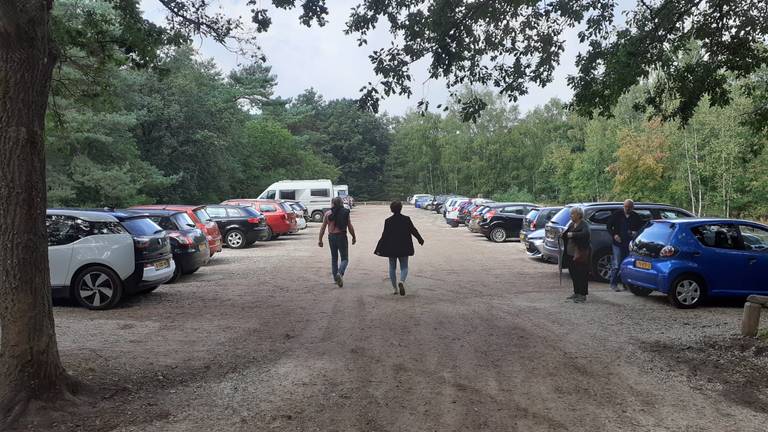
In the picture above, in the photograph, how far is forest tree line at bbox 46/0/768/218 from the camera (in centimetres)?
1488

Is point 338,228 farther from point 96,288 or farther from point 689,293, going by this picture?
point 689,293

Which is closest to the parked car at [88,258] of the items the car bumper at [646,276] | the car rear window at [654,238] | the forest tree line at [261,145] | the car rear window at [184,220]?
the forest tree line at [261,145]

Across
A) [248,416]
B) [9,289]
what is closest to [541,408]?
[248,416]

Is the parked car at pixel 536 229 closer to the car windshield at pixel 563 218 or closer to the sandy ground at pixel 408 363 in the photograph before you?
the car windshield at pixel 563 218

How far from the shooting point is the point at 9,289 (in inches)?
179

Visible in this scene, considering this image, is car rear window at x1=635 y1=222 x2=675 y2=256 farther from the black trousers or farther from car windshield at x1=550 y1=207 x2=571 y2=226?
car windshield at x1=550 y1=207 x2=571 y2=226

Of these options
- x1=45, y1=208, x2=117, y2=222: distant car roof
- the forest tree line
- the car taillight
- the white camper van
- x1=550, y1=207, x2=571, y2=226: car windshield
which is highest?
the forest tree line

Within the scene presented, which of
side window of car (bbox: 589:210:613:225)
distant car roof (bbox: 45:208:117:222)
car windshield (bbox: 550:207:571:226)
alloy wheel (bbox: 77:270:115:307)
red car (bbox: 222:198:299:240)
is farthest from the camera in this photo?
red car (bbox: 222:198:299:240)

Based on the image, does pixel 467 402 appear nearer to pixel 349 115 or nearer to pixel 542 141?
pixel 542 141

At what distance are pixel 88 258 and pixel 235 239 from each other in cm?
1107

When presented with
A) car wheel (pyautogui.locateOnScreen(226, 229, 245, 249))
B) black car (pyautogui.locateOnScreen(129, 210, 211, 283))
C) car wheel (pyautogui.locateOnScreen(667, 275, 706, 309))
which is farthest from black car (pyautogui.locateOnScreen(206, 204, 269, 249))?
car wheel (pyautogui.locateOnScreen(667, 275, 706, 309))

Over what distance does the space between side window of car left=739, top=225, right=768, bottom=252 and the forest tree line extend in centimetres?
206

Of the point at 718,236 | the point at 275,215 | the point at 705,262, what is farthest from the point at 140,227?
the point at 275,215

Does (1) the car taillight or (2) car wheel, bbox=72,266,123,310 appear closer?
(2) car wheel, bbox=72,266,123,310
